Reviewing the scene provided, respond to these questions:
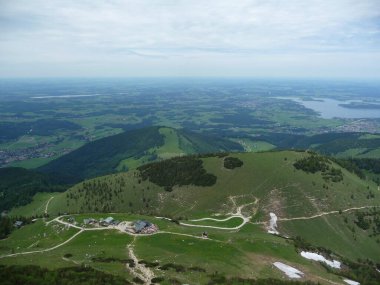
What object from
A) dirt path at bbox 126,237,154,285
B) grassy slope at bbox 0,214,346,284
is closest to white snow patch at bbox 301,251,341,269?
grassy slope at bbox 0,214,346,284

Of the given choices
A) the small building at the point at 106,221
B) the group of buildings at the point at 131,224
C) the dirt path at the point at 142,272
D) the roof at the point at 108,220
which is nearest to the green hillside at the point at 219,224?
the dirt path at the point at 142,272

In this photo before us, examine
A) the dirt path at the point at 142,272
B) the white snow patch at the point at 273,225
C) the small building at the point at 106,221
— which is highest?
the dirt path at the point at 142,272

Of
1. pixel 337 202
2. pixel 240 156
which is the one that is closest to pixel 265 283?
pixel 337 202

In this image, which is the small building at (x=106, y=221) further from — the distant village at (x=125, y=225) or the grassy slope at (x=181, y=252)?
the grassy slope at (x=181, y=252)

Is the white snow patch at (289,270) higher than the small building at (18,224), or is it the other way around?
the white snow patch at (289,270)

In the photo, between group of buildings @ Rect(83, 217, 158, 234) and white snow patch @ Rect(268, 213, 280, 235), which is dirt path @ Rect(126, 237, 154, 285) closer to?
group of buildings @ Rect(83, 217, 158, 234)

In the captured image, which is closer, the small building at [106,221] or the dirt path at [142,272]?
the dirt path at [142,272]

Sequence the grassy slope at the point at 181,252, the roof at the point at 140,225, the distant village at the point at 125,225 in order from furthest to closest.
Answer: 1. the roof at the point at 140,225
2. the distant village at the point at 125,225
3. the grassy slope at the point at 181,252

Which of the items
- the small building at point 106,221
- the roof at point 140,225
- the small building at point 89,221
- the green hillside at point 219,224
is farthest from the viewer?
the small building at point 89,221
